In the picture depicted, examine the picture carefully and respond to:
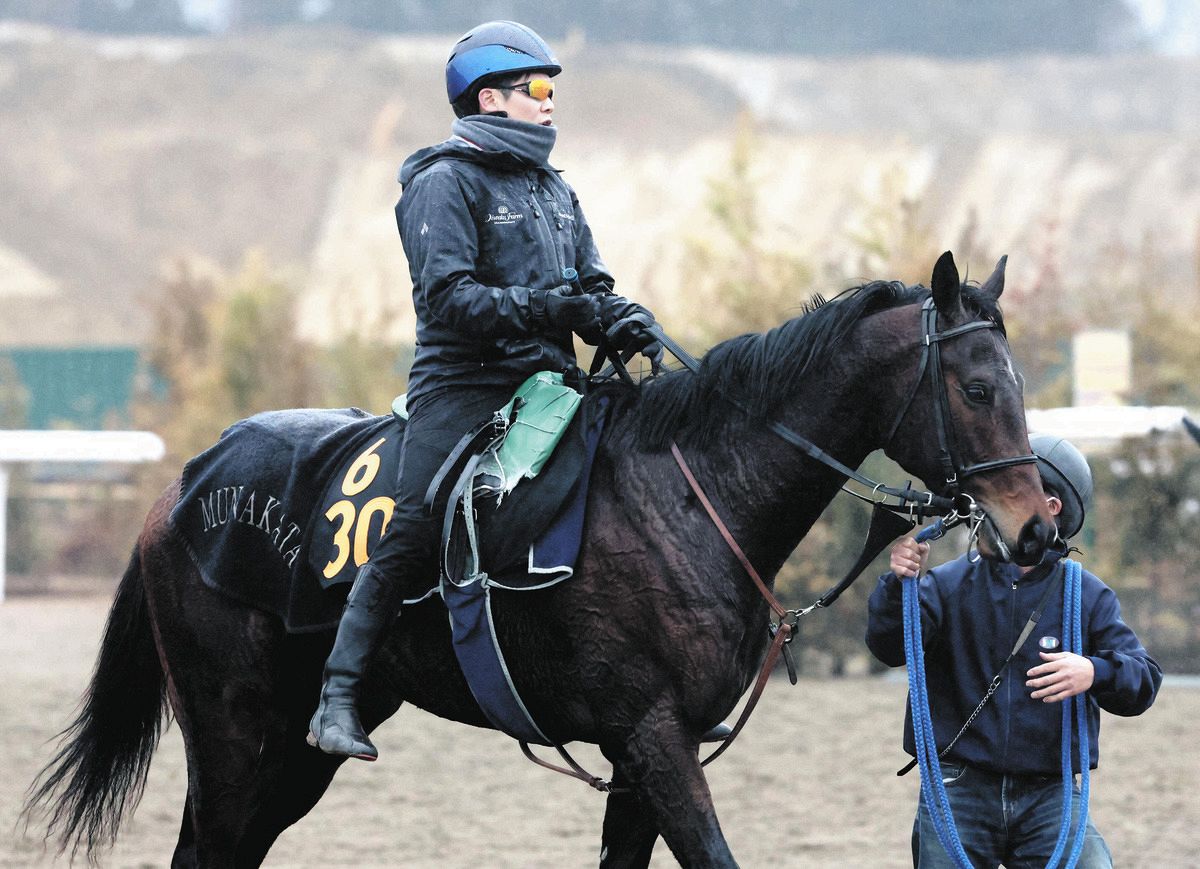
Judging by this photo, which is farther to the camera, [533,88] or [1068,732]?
[533,88]

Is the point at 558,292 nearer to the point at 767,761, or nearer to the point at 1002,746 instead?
the point at 1002,746

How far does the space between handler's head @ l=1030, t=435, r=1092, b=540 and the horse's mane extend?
0.38 meters

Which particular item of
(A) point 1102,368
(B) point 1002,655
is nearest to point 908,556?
(B) point 1002,655

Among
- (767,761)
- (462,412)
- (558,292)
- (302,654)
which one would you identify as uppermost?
(558,292)

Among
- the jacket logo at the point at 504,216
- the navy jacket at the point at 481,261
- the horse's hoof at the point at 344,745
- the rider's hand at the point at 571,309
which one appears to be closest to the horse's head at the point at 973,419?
the rider's hand at the point at 571,309

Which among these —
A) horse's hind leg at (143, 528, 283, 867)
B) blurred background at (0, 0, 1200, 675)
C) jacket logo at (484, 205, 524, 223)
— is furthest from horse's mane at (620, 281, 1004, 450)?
blurred background at (0, 0, 1200, 675)

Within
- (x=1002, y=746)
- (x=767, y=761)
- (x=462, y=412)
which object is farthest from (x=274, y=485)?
(x=767, y=761)

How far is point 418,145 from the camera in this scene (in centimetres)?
4459

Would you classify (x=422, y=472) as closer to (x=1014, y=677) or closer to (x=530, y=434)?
(x=530, y=434)

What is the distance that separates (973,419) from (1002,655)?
689 millimetres

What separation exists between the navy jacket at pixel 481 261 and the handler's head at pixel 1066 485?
1180 mm

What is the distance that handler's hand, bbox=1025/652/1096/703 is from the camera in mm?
3506

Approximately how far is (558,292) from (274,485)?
1.06 m

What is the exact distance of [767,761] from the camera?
788cm
